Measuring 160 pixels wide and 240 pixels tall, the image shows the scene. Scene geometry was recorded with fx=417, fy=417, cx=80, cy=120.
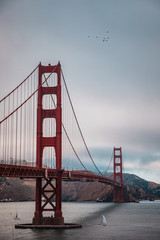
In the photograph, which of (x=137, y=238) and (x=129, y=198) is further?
(x=129, y=198)

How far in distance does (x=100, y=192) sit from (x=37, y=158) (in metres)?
136

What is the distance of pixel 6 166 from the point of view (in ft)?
104

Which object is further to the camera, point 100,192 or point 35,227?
point 100,192

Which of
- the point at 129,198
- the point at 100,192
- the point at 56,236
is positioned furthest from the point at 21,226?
the point at 100,192

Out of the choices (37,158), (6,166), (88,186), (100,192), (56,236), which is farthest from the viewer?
(88,186)

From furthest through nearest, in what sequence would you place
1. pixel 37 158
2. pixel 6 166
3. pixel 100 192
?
pixel 100 192 → pixel 37 158 → pixel 6 166

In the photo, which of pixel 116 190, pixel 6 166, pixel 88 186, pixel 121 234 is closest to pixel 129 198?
pixel 116 190

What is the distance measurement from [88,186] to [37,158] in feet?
495

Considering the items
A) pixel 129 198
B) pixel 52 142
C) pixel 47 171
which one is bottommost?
pixel 129 198

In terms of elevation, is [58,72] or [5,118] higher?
[58,72]

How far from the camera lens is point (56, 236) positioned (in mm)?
37906

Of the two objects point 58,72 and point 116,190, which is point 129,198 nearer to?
point 116,190

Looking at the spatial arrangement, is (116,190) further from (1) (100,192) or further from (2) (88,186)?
(2) (88,186)

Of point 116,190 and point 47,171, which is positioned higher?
point 47,171
